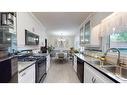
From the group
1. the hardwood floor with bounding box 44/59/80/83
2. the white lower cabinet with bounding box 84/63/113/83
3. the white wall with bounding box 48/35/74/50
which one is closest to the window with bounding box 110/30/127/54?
the white lower cabinet with bounding box 84/63/113/83

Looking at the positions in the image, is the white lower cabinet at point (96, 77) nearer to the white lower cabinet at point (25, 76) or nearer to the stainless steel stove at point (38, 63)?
the white lower cabinet at point (25, 76)

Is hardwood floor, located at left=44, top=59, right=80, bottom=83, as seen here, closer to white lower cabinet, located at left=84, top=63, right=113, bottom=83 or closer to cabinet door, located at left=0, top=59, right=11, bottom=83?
white lower cabinet, located at left=84, top=63, right=113, bottom=83

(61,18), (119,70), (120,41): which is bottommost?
(119,70)

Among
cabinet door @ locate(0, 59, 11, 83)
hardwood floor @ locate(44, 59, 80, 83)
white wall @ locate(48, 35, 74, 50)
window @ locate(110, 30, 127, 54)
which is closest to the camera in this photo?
cabinet door @ locate(0, 59, 11, 83)

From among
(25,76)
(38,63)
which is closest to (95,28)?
(38,63)

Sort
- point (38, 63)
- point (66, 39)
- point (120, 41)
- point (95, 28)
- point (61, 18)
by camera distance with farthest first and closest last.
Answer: point (66, 39) < point (61, 18) < point (95, 28) < point (38, 63) < point (120, 41)

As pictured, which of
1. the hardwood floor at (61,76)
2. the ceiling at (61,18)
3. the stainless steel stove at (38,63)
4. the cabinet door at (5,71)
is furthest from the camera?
A: the ceiling at (61,18)

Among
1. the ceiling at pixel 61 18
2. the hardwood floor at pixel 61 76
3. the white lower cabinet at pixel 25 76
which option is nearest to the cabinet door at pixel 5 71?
the white lower cabinet at pixel 25 76

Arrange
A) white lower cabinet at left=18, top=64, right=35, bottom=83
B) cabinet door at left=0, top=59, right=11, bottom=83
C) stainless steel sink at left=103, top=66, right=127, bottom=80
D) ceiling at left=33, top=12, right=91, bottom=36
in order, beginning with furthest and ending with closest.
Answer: ceiling at left=33, top=12, right=91, bottom=36 < stainless steel sink at left=103, top=66, right=127, bottom=80 < white lower cabinet at left=18, top=64, right=35, bottom=83 < cabinet door at left=0, top=59, right=11, bottom=83

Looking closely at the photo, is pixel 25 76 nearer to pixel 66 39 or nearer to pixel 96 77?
pixel 96 77

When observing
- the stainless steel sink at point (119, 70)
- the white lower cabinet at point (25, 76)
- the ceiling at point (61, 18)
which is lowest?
the white lower cabinet at point (25, 76)
